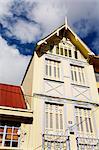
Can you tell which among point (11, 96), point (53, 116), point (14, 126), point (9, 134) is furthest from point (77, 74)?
point (9, 134)

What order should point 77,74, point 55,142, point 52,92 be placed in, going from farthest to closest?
point 77,74
point 52,92
point 55,142

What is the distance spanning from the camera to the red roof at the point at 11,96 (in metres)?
12.6

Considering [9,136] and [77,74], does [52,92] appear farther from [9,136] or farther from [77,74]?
[9,136]

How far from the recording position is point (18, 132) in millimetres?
11352

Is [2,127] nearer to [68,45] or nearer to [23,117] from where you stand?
[23,117]

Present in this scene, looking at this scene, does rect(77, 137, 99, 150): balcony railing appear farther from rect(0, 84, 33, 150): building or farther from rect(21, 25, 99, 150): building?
rect(0, 84, 33, 150): building

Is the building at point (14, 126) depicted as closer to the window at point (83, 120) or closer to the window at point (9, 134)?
Answer: the window at point (9, 134)

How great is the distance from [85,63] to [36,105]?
5816 millimetres

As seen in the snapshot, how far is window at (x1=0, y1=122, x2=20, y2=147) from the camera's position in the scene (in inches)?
432

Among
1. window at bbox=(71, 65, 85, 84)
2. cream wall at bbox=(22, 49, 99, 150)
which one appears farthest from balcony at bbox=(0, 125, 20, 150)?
window at bbox=(71, 65, 85, 84)

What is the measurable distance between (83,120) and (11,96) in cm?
479

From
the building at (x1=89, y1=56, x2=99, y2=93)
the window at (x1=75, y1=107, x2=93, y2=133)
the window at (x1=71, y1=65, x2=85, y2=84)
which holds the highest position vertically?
the building at (x1=89, y1=56, x2=99, y2=93)

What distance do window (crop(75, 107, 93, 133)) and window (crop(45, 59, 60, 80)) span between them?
105 inches

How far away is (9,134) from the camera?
1121cm
